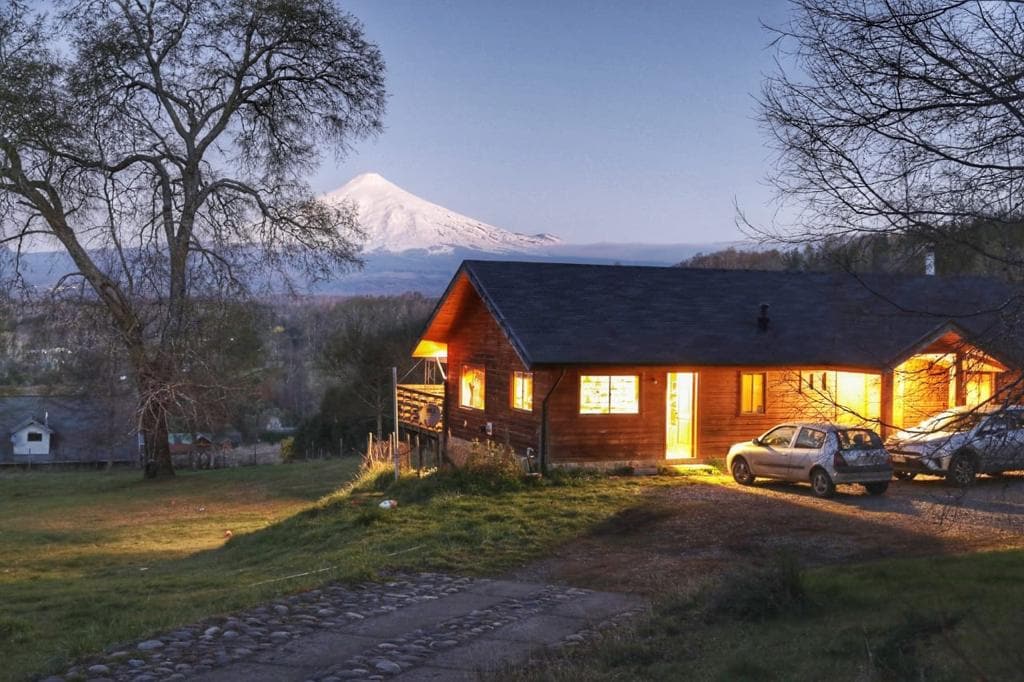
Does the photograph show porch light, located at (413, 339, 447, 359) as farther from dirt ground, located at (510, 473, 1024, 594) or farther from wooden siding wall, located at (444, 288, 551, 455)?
dirt ground, located at (510, 473, 1024, 594)

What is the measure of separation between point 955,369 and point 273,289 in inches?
1039

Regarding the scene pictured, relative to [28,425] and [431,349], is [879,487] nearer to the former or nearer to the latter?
[431,349]

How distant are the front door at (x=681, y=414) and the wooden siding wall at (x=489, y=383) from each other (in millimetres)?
3510

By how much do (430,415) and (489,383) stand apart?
3.54 meters

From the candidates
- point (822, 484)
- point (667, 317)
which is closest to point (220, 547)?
point (822, 484)

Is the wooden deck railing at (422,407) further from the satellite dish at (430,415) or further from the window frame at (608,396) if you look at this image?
the window frame at (608,396)

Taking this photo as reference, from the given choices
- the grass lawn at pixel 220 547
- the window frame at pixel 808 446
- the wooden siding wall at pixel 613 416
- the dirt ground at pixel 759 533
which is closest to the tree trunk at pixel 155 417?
the grass lawn at pixel 220 547

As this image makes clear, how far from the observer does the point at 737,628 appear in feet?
28.6

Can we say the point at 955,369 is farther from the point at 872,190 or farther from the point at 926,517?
the point at 926,517

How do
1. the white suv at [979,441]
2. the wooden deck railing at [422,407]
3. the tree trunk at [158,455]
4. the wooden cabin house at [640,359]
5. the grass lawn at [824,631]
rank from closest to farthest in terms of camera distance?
the grass lawn at [824,631] → the white suv at [979,441] → the wooden cabin house at [640,359] → the wooden deck railing at [422,407] → the tree trunk at [158,455]

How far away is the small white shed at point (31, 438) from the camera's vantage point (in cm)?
6731

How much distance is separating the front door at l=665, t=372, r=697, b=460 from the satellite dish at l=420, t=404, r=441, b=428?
7.54m

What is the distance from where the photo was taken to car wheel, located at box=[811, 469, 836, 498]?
19.3 m

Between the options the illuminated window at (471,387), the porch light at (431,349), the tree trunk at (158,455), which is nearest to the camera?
the illuminated window at (471,387)
